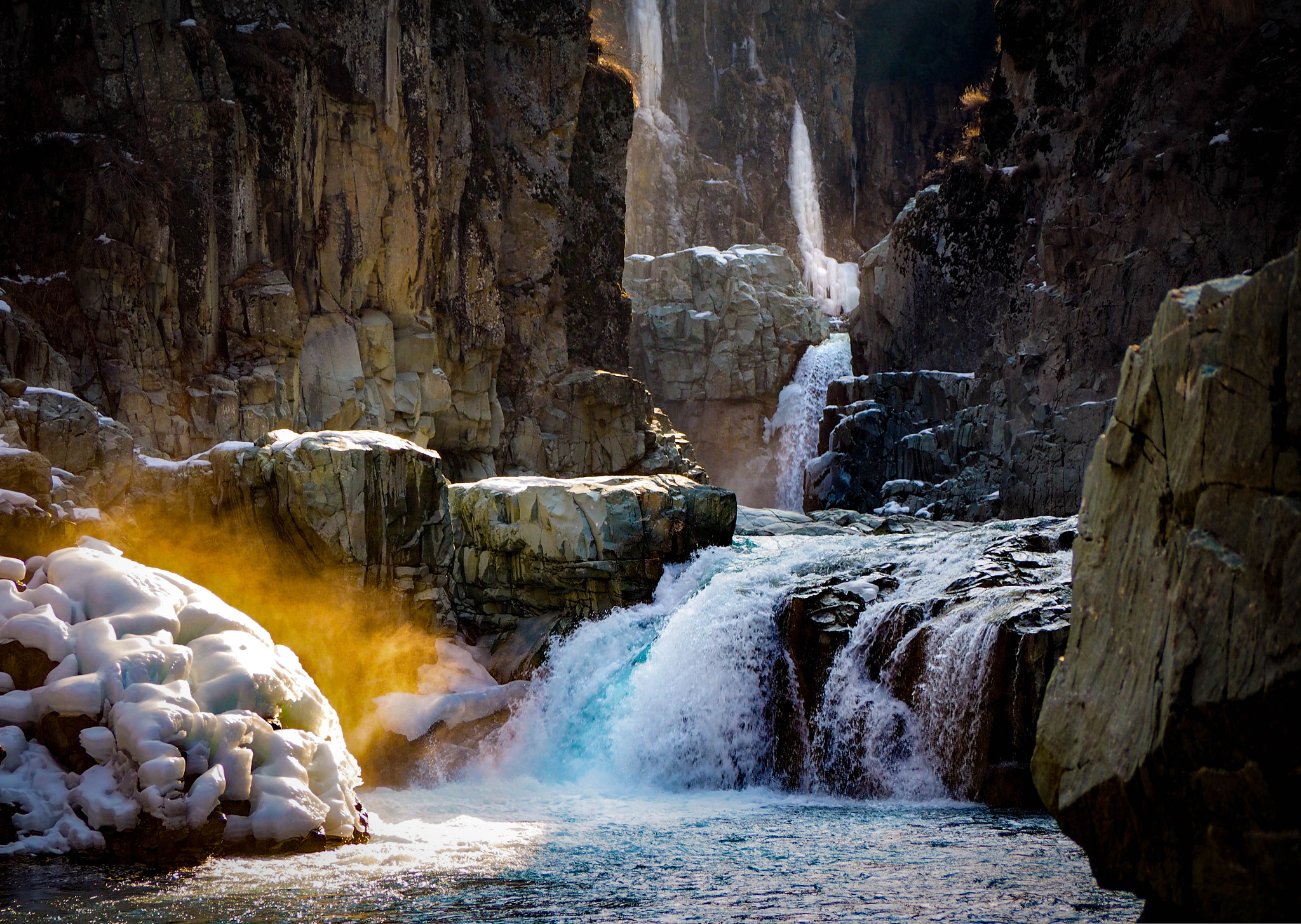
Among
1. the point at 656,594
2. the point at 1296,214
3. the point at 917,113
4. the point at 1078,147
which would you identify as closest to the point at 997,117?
the point at 1078,147

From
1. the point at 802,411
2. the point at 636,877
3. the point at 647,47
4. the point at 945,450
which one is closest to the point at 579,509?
the point at 636,877

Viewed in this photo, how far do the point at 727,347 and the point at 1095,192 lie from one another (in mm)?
20938

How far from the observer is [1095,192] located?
3031cm

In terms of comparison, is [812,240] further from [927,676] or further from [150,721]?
[150,721]

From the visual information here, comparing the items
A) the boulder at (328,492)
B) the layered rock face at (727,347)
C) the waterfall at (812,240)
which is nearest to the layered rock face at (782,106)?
the waterfall at (812,240)

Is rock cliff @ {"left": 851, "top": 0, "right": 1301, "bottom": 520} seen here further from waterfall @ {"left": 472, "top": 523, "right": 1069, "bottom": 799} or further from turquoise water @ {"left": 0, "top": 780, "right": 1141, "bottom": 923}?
turquoise water @ {"left": 0, "top": 780, "right": 1141, "bottom": 923}

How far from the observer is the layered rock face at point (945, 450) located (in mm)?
28875

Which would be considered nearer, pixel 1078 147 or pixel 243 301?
pixel 243 301

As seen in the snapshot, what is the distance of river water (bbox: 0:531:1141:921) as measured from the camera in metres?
7.37

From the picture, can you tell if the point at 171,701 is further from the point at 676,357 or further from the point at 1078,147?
the point at 676,357

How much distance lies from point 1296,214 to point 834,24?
39827 mm

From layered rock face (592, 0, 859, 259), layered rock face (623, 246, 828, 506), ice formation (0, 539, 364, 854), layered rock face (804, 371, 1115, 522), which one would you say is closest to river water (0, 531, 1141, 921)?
ice formation (0, 539, 364, 854)

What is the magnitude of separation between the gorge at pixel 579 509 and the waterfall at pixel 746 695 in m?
0.06

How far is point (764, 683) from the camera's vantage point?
15.5 metres
